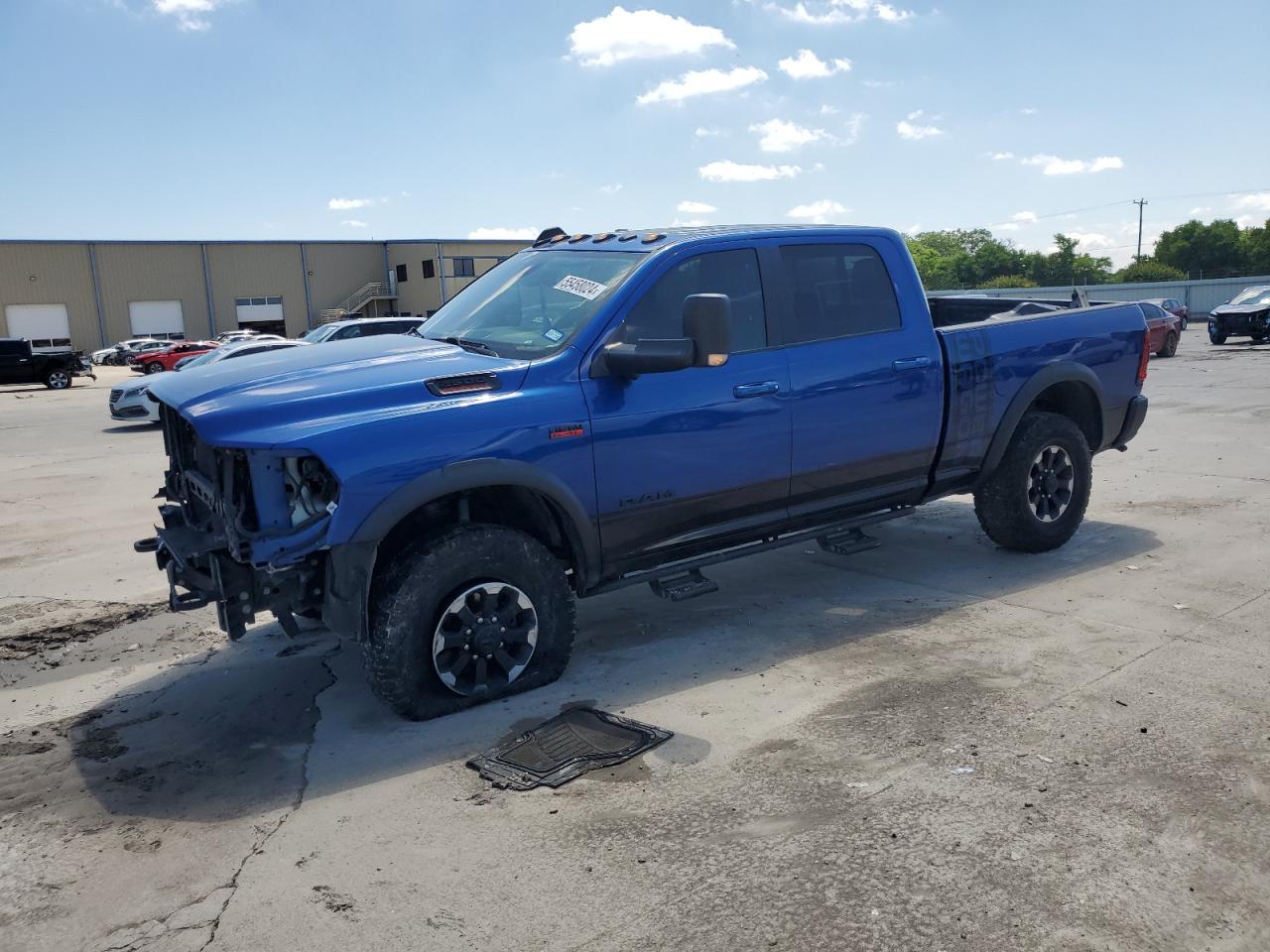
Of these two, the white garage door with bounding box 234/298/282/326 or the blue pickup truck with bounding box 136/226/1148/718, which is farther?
the white garage door with bounding box 234/298/282/326

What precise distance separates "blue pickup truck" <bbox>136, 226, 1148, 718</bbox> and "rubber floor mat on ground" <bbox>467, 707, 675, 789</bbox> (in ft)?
1.33

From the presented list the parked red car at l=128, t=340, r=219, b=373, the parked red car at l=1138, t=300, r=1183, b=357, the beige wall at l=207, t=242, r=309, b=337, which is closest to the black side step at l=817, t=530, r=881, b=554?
the parked red car at l=1138, t=300, r=1183, b=357

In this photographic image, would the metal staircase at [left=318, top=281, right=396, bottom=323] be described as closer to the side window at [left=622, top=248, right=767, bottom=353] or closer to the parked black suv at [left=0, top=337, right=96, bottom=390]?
the parked black suv at [left=0, top=337, right=96, bottom=390]

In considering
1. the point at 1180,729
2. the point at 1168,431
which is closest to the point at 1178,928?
the point at 1180,729

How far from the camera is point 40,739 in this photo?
4488mm

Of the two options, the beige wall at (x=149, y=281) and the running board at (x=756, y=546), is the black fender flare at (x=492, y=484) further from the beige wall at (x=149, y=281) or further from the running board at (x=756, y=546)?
the beige wall at (x=149, y=281)

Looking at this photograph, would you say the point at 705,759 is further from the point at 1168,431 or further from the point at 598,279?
the point at 1168,431

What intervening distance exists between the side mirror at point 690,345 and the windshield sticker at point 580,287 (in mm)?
478

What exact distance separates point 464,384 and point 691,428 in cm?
110

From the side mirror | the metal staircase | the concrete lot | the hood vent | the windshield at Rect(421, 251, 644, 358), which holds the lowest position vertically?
the concrete lot

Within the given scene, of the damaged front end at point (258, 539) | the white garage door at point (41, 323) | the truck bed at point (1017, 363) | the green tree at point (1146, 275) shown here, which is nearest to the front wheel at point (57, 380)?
the white garage door at point (41, 323)

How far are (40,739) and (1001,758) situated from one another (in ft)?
13.1

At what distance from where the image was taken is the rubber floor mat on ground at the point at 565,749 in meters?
3.94

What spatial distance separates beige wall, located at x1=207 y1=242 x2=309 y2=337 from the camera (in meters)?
61.0
